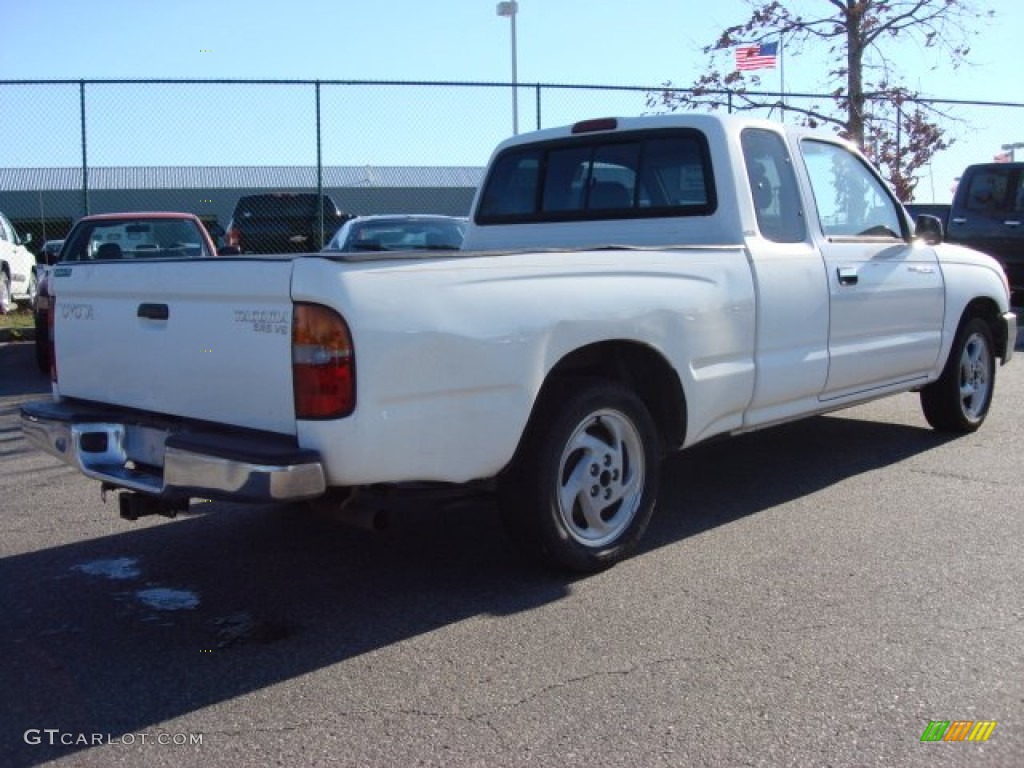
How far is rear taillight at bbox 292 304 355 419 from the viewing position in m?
3.47

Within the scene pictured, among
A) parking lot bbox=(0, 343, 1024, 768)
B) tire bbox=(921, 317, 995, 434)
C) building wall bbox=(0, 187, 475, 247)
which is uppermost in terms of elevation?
building wall bbox=(0, 187, 475, 247)

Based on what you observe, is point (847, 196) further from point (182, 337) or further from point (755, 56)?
point (755, 56)

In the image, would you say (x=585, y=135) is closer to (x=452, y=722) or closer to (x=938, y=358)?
(x=938, y=358)

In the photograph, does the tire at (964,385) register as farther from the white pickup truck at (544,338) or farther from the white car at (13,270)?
the white car at (13,270)

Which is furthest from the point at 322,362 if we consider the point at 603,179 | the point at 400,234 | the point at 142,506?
the point at 400,234

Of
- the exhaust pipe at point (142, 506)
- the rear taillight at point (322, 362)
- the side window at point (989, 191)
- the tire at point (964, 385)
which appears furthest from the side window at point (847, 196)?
the side window at point (989, 191)

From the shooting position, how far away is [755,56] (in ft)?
50.5

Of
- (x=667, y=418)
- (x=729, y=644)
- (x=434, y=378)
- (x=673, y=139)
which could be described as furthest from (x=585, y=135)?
(x=729, y=644)

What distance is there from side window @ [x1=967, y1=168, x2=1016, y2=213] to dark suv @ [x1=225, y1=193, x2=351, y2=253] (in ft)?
30.2

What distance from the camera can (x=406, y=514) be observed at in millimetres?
5484

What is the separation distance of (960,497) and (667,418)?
76.0 inches

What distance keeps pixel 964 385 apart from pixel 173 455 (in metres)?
5.53

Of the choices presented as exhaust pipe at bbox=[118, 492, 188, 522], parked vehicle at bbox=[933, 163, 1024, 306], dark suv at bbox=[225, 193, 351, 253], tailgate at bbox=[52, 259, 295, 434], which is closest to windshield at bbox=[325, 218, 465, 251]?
dark suv at bbox=[225, 193, 351, 253]

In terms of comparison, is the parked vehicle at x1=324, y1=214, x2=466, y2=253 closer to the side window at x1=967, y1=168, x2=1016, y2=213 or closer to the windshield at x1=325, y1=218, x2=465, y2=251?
the windshield at x1=325, y1=218, x2=465, y2=251
